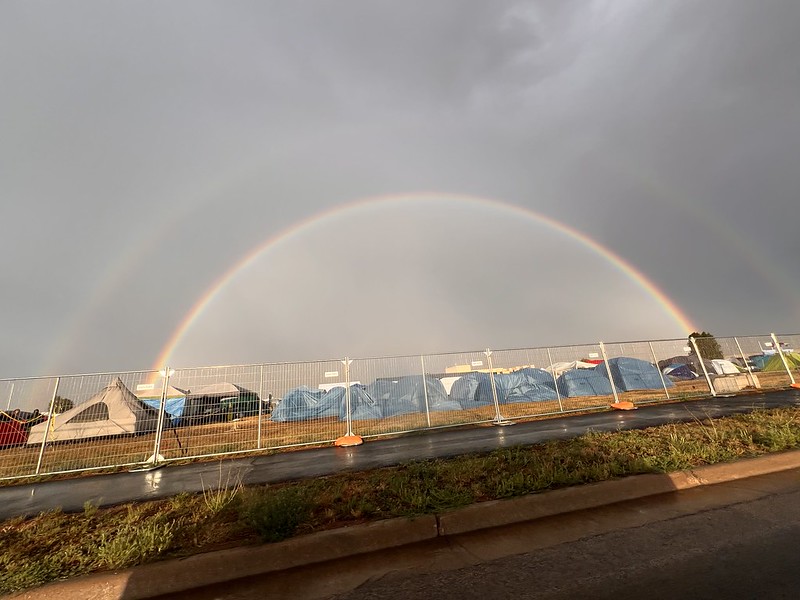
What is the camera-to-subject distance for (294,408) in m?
11.9

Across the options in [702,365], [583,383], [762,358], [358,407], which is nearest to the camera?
[358,407]

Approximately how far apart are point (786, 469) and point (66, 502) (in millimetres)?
10639

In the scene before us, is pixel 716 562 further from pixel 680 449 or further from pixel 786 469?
pixel 786 469

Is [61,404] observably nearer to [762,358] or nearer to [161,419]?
[161,419]

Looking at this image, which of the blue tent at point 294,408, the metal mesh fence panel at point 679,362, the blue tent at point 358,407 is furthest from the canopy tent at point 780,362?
the blue tent at point 294,408

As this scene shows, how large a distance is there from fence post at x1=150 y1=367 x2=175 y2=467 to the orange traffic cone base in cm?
440

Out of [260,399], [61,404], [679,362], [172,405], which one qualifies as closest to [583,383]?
[679,362]

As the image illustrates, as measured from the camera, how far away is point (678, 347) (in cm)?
1515

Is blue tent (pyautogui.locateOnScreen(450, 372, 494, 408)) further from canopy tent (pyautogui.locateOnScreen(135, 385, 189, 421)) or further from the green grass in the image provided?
the green grass

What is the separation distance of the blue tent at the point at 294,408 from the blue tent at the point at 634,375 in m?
13.7

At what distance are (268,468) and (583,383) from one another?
1712 centimetres

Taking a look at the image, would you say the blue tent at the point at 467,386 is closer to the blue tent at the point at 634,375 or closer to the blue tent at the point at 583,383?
the blue tent at the point at 583,383

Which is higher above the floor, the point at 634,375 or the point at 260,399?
the point at 634,375

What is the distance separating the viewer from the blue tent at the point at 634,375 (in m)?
17.7
